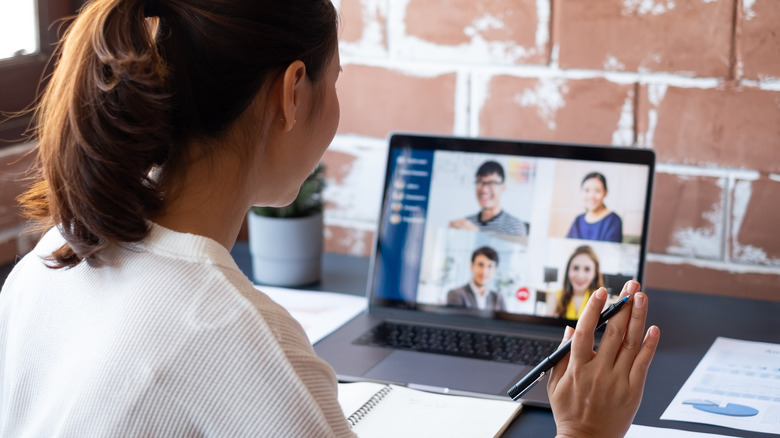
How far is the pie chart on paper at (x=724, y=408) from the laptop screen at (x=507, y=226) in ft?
0.83

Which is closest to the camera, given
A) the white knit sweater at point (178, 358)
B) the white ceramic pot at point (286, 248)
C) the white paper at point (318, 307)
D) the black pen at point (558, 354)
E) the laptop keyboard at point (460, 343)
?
the white knit sweater at point (178, 358)

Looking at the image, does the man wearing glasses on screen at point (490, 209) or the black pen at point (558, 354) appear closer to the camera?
the black pen at point (558, 354)

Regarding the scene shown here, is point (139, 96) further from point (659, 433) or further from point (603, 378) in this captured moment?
→ point (659, 433)

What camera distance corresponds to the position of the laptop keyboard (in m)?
1.18

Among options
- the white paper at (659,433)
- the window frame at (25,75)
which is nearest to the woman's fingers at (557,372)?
the white paper at (659,433)

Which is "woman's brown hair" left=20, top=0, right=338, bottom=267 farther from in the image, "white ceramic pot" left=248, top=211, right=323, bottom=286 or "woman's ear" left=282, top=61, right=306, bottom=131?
"white ceramic pot" left=248, top=211, right=323, bottom=286

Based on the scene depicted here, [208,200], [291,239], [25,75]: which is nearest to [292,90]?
[208,200]

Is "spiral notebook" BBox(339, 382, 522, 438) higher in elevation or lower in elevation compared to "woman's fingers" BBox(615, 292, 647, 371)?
lower

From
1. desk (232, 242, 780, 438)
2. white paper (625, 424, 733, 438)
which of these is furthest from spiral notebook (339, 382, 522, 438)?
white paper (625, 424, 733, 438)

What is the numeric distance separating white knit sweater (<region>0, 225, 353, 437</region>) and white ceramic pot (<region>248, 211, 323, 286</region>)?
26.5 inches

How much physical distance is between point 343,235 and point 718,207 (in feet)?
2.16

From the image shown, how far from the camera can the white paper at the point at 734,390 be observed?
3.19ft

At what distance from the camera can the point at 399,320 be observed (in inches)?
51.7

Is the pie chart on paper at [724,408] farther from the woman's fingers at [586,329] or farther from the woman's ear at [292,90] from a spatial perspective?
the woman's ear at [292,90]
